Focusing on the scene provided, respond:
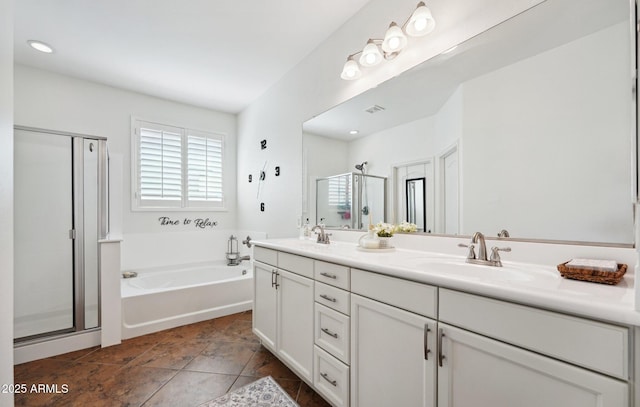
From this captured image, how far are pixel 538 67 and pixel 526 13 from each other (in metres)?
0.26

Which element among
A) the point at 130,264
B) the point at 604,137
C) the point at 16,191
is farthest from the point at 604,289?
the point at 130,264

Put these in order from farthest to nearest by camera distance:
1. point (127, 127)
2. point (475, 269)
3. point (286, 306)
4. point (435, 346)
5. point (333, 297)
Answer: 1. point (127, 127)
2. point (286, 306)
3. point (333, 297)
4. point (475, 269)
5. point (435, 346)

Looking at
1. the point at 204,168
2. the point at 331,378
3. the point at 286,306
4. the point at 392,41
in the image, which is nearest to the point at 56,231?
the point at 204,168

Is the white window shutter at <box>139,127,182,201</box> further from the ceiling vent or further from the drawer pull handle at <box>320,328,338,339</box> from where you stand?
the drawer pull handle at <box>320,328,338,339</box>

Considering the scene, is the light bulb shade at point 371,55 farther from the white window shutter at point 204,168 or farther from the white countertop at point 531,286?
the white window shutter at point 204,168

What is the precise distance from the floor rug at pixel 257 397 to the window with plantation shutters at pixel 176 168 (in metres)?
2.64

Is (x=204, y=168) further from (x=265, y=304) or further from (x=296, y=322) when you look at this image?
(x=296, y=322)

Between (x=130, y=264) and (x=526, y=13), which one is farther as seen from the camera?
(x=130, y=264)

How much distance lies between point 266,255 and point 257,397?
884 millimetres

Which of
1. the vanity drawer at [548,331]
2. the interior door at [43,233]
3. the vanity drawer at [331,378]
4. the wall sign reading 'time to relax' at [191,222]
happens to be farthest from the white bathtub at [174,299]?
the vanity drawer at [548,331]

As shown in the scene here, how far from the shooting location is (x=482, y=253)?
1.25 meters

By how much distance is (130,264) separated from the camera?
3246 mm

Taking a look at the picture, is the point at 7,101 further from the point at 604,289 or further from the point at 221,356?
the point at 604,289

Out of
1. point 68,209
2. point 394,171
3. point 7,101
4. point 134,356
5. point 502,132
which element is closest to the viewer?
point 7,101
